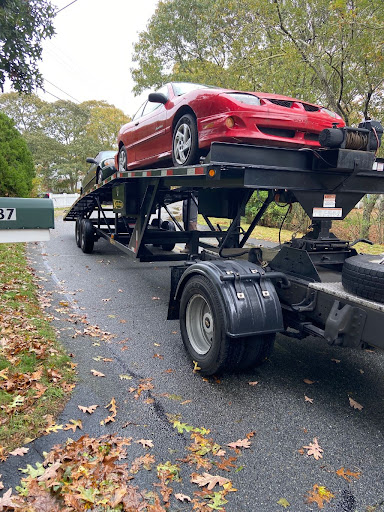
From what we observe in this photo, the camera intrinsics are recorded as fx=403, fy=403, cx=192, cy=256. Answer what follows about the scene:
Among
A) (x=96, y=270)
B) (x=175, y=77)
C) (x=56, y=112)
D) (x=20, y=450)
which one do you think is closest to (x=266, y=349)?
(x=20, y=450)

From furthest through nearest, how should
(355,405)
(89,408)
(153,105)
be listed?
(153,105)
(355,405)
(89,408)

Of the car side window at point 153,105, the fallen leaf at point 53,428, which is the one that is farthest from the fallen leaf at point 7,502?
the car side window at point 153,105

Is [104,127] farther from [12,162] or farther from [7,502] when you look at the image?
[7,502]

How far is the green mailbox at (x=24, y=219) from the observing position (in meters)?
1.97

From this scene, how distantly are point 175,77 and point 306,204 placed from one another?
21397mm

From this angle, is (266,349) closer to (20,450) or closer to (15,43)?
(20,450)

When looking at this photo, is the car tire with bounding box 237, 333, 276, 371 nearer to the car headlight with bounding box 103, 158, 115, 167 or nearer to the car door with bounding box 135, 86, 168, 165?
the car door with bounding box 135, 86, 168, 165

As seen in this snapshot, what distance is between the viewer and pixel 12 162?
12.8 m

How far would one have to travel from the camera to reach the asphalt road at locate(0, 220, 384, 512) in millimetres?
2502

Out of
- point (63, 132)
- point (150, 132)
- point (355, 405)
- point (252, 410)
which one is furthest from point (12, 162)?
point (63, 132)

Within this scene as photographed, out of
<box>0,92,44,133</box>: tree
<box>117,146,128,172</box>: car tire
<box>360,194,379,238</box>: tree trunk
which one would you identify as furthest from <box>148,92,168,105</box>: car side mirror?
<box>0,92,44,133</box>: tree

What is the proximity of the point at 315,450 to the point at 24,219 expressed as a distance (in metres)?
2.44

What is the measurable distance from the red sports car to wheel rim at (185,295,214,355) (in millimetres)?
1670

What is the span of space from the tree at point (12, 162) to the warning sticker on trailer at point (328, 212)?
34.5 ft
